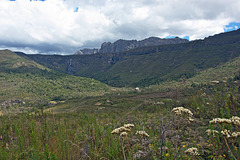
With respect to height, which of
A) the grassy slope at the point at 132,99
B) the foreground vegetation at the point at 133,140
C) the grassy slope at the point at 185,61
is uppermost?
the grassy slope at the point at 185,61

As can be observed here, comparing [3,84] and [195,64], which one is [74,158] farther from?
[3,84]

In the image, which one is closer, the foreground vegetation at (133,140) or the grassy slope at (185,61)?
the foreground vegetation at (133,140)

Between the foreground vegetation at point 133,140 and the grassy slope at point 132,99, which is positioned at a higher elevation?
the foreground vegetation at point 133,140

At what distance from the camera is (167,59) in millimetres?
175750

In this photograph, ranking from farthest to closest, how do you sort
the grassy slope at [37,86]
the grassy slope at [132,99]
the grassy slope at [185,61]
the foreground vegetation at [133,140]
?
the grassy slope at [185,61]
the grassy slope at [37,86]
the grassy slope at [132,99]
the foreground vegetation at [133,140]

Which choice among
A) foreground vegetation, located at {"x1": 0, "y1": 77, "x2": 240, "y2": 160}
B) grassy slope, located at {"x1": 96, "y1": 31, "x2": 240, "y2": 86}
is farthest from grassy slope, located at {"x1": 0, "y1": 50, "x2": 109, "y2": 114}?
foreground vegetation, located at {"x1": 0, "y1": 77, "x2": 240, "y2": 160}

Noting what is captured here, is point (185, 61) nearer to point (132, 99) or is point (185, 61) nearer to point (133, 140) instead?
point (132, 99)

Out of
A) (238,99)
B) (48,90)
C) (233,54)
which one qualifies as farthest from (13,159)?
(233,54)

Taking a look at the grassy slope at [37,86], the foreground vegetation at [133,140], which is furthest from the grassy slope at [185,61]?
the foreground vegetation at [133,140]

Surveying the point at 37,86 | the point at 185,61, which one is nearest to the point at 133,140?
the point at 37,86

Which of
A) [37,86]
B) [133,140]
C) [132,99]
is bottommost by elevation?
[132,99]

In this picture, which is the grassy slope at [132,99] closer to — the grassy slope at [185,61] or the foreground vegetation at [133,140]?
the foreground vegetation at [133,140]

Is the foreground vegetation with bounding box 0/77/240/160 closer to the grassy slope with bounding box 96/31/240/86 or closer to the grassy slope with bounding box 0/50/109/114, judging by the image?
the grassy slope with bounding box 0/50/109/114

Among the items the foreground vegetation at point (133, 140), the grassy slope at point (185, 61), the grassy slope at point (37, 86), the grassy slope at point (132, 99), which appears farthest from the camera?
the grassy slope at point (185, 61)
